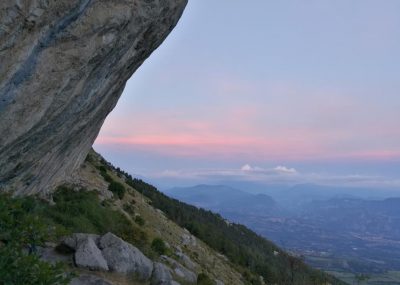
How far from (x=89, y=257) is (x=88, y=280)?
2127 millimetres

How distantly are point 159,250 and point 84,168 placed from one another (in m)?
14.2

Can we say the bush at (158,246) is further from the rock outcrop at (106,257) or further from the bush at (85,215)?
the rock outcrop at (106,257)

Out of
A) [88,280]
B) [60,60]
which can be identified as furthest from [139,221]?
[60,60]

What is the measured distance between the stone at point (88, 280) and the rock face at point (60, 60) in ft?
19.8

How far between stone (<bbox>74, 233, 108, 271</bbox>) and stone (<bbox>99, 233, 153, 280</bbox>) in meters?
0.51

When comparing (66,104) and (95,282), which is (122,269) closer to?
(95,282)

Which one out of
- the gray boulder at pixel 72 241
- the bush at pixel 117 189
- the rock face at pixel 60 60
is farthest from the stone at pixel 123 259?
the bush at pixel 117 189

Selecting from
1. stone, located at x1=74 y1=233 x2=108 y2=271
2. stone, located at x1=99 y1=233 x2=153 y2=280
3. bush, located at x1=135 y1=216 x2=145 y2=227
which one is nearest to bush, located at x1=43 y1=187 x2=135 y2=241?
bush, located at x1=135 y1=216 x2=145 y2=227

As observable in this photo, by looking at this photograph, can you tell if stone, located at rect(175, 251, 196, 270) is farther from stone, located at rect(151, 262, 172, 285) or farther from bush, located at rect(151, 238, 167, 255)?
stone, located at rect(151, 262, 172, 285)

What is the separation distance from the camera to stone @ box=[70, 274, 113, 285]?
60.5 feet

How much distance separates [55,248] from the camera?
21703mm

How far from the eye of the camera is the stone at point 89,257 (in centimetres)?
2055

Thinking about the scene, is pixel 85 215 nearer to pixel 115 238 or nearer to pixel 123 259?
pixel 115 238

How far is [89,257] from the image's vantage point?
20797 millimetres
